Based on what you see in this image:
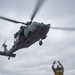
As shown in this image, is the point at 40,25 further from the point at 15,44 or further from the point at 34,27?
the point at 15,44

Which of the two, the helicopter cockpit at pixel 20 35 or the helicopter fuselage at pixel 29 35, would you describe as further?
the helicopter cockpit at pixel 20 35

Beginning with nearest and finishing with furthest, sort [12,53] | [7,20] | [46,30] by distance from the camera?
[46,30], [7,20], [12,53]

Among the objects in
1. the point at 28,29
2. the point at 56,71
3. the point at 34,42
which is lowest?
the point at 56,71

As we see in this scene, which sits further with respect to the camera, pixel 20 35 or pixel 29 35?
pixel 20 35

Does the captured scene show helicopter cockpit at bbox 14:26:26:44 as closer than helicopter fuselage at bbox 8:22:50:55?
No

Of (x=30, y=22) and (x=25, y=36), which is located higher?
(x=30, y=22)

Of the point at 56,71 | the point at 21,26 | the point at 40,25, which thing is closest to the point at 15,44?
the point at 21,26

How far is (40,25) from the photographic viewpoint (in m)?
20.9

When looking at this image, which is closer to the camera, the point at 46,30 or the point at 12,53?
the point at 46,30

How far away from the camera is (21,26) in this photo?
24.2m

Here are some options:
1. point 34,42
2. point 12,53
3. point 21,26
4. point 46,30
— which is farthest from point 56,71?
point 12,53

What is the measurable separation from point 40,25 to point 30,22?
3.04 m

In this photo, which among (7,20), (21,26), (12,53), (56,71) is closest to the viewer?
(56,71)

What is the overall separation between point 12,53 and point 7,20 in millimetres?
7987
